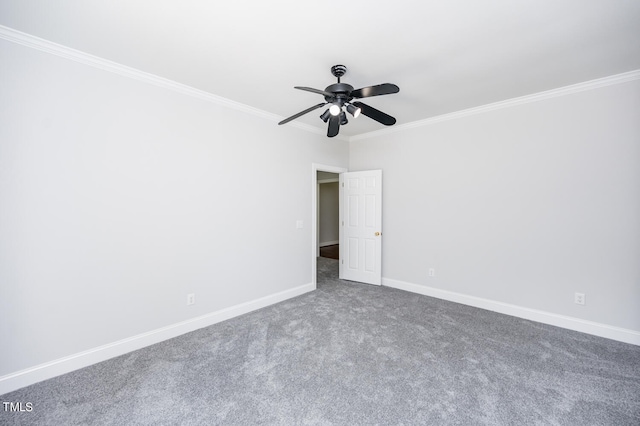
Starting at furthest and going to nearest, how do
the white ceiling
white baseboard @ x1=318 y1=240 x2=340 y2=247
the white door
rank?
white baseboard @ x1=318 y1=240 x2=340 y2=247 < the white door < the white ceiling

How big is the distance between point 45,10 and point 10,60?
1.85 ft

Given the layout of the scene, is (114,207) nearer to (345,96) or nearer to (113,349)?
(113,349)

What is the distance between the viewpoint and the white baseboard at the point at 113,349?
2047 mm

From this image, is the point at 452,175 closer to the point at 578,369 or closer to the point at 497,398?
the point at 578,369

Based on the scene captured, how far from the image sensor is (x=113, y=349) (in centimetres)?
246

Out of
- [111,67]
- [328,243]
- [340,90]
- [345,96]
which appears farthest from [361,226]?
[328,243]

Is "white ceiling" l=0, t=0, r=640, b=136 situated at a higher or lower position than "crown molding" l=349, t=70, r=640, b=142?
higher

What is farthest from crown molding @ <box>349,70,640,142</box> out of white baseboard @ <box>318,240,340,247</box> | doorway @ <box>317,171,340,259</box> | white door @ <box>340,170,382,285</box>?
white baseboard @ <box>318,240,340,247</box>

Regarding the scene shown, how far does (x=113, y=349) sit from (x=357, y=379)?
2.26 m

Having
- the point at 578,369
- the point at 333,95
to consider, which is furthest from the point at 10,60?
the point at 578,369

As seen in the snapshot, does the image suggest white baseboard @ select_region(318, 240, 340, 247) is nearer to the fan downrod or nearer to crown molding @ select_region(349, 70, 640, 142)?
crown molding @ select_region(349, 70, 640, 142)

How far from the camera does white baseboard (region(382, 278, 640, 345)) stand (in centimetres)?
275

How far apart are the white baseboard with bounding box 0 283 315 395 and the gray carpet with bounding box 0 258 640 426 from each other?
0.07 m

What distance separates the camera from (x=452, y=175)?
3883mm
